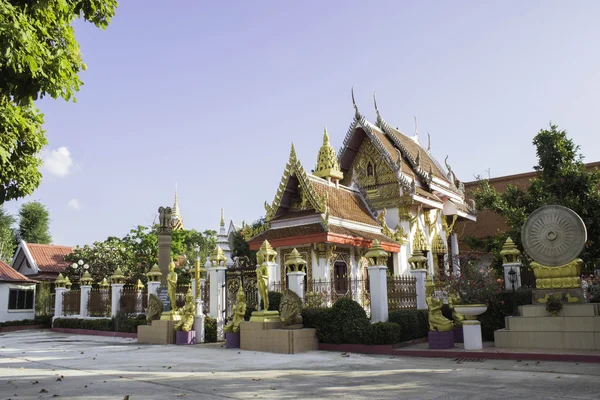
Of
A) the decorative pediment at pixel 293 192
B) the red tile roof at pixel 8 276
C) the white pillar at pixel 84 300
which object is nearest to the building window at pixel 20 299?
the red tile roof at pixel 8 276

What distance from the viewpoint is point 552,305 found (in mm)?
10508

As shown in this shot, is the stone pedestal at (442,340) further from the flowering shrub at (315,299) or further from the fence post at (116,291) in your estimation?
the fence post at (116,291)

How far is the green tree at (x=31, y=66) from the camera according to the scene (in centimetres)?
612

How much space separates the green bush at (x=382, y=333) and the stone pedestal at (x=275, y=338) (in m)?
1.24

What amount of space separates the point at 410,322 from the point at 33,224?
41999mm

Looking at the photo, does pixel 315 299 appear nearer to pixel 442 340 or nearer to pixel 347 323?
pixel 347 323

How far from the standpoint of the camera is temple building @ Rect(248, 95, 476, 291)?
54.7 feet

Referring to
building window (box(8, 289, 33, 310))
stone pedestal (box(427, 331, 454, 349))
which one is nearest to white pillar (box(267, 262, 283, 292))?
stone pedestal (box(427, 331, 454, 349))

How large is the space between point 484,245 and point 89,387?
629 inches

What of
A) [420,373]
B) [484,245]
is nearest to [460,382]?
[420,373]

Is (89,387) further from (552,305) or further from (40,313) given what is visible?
(40,313)

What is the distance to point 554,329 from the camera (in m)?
10.4

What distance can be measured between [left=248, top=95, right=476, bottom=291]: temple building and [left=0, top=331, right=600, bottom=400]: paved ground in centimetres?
471

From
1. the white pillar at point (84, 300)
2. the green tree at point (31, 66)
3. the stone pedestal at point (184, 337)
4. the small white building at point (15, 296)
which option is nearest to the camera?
the green tree at point (31, 66)
